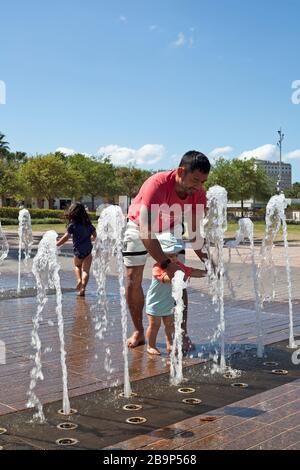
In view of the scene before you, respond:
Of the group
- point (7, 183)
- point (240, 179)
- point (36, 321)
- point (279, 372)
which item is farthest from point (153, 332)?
point (240, 179)

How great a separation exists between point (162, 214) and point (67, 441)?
6.39 ft

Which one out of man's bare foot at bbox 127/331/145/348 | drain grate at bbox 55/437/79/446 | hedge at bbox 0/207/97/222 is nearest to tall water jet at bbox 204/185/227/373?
man's bare foot at bbox 127/331/145/348

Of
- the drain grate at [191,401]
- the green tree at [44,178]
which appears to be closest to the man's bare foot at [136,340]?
the drain grate at [191,401]

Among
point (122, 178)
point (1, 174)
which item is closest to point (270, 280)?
point (1, 174)

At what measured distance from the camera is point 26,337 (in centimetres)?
530

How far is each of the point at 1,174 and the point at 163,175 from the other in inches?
1503

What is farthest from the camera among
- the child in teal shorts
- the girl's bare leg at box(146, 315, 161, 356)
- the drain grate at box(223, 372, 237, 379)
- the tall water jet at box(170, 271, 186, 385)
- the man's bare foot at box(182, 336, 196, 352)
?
the man's bare foot at box(182, 336, 196, 352)

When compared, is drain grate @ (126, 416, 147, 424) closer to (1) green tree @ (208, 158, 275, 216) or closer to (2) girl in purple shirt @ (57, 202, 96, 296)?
(2) girl in purple shirt @ (57, 202, 96, 296)

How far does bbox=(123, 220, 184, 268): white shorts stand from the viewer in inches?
187

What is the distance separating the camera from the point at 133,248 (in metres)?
4.77

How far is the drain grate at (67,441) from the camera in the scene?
9.29 ft

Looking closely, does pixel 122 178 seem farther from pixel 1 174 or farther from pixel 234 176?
pixel 1 174

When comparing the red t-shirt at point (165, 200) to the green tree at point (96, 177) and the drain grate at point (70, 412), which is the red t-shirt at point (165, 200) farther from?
the green tree at point (96, 177)

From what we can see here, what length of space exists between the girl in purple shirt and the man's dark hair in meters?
3.99
